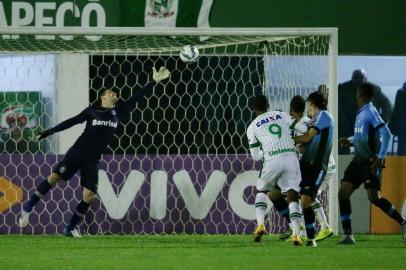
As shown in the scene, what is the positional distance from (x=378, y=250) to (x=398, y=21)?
16.9 feet

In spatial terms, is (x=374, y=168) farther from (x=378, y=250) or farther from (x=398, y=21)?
(x=398, y=21)

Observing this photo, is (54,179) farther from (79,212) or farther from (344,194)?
(344,194)

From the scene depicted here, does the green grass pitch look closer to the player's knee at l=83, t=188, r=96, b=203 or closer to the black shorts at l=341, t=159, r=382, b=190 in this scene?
the player's knee at l=83, t=188, r=96, b=203

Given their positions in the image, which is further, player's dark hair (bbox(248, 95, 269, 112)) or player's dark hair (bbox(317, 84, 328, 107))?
player's dark hair (bbox(317, 84, 328, 107))

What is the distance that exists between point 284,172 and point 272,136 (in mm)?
363

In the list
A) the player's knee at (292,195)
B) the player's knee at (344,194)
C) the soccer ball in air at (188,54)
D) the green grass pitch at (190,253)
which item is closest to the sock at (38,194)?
the green grass pitch at (190,253)

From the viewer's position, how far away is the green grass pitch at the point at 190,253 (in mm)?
8734

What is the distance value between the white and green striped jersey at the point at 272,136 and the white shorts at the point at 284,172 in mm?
58

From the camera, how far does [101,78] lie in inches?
551

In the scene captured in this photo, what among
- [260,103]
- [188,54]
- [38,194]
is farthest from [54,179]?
[260,103]

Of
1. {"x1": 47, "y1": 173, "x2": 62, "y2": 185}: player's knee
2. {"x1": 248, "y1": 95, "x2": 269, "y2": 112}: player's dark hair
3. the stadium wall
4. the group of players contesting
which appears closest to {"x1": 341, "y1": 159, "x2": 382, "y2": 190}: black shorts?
the group of players contesting

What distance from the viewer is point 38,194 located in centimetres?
1223

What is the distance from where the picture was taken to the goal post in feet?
42.6

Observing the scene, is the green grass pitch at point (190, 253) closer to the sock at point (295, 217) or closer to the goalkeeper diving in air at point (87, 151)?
the sock at point (295, 217)
